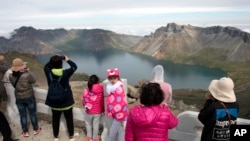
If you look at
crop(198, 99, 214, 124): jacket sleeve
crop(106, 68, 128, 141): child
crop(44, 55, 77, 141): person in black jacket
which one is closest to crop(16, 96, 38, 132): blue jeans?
crop(44, 55, 77, 141): person in black jacket

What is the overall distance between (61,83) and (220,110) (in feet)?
10.7

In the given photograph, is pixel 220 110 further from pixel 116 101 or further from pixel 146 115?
pixel 116 101

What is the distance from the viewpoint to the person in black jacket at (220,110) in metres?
3.90

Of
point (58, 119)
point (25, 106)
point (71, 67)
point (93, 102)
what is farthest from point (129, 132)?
point (25, 106)

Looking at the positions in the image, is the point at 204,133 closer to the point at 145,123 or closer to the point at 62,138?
the point at 145,123

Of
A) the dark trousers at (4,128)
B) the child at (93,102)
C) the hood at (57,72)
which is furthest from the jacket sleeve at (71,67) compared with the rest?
the dark trousers at (4,128)

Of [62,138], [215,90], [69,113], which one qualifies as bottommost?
[62,138]

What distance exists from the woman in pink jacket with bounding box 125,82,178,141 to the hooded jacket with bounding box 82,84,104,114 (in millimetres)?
2175

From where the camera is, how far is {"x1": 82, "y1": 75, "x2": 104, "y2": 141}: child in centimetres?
575

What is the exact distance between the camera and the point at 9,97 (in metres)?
7.39

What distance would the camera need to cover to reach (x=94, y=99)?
5.86 m

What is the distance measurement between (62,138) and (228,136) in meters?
3.86

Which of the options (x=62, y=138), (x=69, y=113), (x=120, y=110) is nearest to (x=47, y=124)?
(x=62, y=138)

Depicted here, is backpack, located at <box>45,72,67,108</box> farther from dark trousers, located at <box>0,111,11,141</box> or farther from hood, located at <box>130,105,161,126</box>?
hood, located at <box>130,105,161,126</box>
